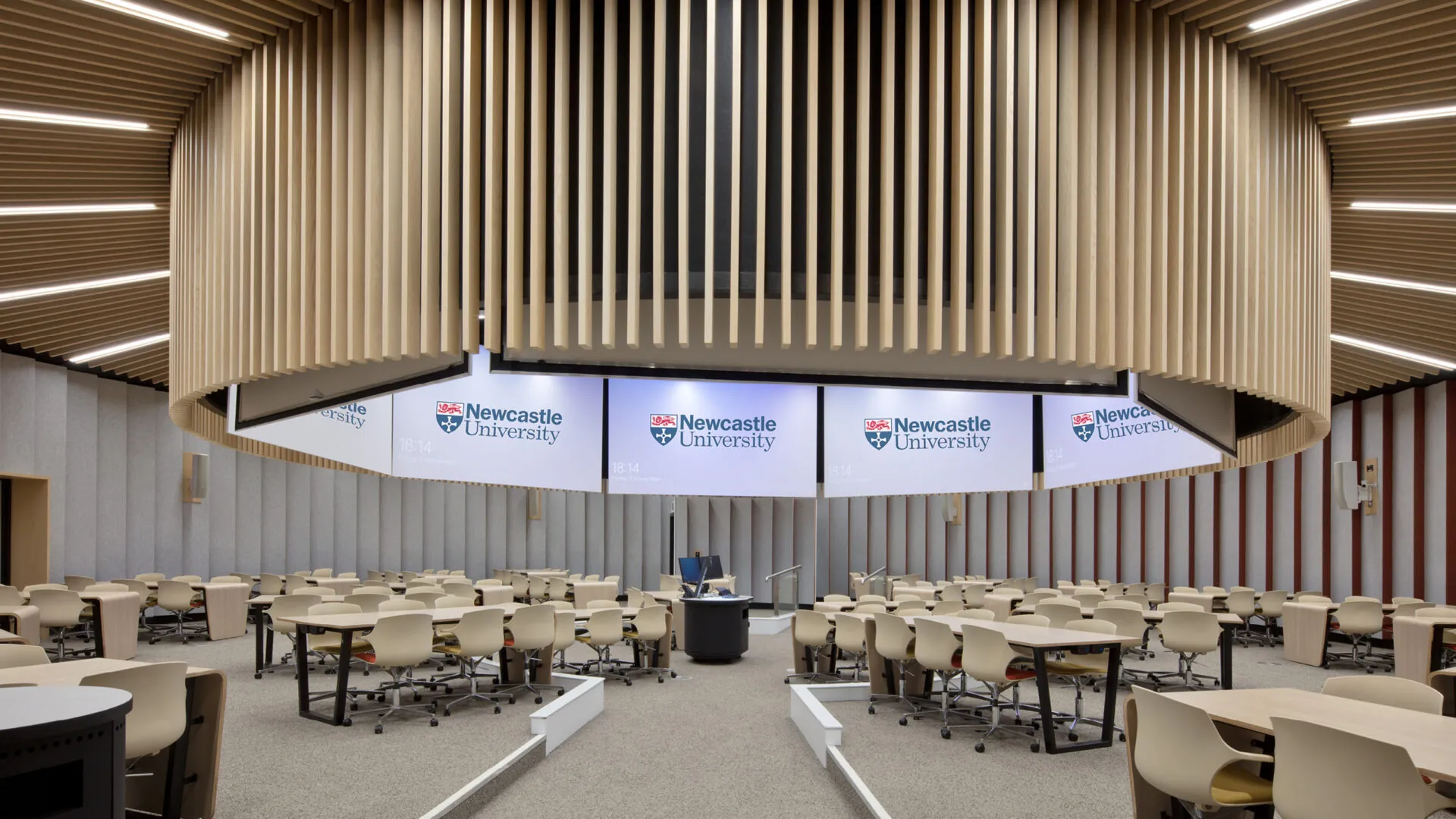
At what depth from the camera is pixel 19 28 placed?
15.0 ft

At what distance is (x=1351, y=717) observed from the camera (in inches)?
153

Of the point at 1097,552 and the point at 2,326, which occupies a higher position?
the point at 2,326

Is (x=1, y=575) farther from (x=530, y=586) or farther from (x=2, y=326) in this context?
(x=530, y=586)

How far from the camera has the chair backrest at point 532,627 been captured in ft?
26.8

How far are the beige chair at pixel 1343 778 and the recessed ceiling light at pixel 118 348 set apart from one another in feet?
40.5

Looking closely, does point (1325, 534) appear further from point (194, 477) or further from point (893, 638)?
point (194, 477)

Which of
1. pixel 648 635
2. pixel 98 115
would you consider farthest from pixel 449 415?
pixel 98 115

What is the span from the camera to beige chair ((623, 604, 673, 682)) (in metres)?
9.84

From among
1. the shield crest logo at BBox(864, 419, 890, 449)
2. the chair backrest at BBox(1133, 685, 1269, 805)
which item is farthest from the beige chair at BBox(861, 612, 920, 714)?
the shield crest logo at BBox(864, 419, 890, 449)

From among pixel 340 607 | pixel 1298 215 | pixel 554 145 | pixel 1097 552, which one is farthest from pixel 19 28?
pixel 1097 552

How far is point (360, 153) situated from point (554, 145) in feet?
3.19

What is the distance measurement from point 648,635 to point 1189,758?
6.65 metres

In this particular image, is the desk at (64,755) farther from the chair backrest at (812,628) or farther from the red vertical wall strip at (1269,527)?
the red vertical wall strip at (1269,527)

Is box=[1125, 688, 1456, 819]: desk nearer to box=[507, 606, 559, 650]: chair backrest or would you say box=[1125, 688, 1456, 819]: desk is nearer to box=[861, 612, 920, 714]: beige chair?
box=[861, 612, 920, 714]: beige chair
